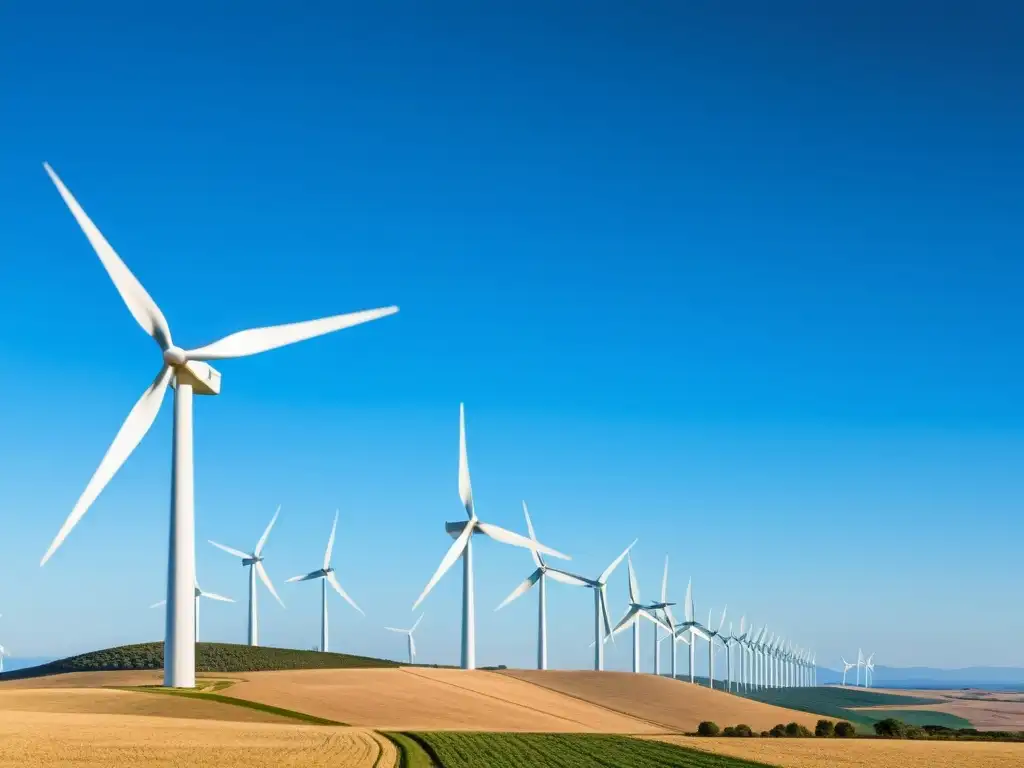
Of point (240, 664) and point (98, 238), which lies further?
point (240, 664)

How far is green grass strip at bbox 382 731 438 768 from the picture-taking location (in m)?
51.9

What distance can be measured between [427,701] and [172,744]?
→ 137 ft

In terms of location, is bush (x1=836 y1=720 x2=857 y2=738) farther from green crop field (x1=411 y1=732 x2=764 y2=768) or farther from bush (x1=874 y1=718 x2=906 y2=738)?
green crop field (x1=411 y1=732 x2=764 y2=768)

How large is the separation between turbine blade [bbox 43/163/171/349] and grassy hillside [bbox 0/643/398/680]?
83189 mm

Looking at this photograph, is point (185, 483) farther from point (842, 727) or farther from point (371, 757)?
point (842, 727)

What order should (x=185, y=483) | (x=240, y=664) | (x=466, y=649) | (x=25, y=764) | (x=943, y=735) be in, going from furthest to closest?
(x=240, y=664) < (x=466, y=649) < (x=943, y=735) < (x=185, y=483) < (x=25, y=764)

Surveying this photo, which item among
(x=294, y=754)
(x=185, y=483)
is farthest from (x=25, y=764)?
(x=185, y=483)

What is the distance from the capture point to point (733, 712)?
121000 mm

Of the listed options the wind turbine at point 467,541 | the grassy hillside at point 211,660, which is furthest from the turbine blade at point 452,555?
the grassy hillside at point 211,660

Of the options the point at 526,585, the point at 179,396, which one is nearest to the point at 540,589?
the point at 526,585

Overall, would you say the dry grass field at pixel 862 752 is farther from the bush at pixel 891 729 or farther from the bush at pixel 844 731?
the bush at pixel 891 729

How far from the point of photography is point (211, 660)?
518 feet

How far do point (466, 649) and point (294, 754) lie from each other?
65.1m

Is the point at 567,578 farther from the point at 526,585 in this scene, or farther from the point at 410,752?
the point at 410,752
